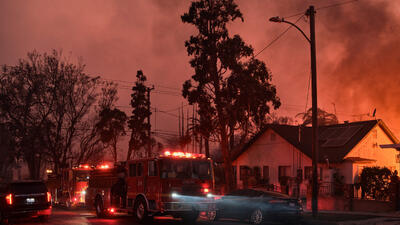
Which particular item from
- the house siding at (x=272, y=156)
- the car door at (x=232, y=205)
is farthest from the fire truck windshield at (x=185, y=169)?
the house siding at (x=272, y=156)

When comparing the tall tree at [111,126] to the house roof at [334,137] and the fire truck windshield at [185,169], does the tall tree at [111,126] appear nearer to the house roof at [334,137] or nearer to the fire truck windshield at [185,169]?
the house roof at [334,137]

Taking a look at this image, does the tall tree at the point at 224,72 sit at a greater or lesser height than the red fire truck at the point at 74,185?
greater

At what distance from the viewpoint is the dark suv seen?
1871cm

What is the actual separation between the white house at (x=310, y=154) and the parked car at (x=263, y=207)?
10904 millimetres

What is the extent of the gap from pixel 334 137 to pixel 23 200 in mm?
22679

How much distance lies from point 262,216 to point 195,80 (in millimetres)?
17215

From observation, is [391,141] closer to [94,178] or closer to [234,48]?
[234,48]

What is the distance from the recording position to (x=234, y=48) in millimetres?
33156

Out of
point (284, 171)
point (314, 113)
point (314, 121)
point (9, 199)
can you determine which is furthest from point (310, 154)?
point (9, 199)

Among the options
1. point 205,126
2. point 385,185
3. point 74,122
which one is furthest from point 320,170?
point 74,122

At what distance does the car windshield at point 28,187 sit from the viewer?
1914 cm

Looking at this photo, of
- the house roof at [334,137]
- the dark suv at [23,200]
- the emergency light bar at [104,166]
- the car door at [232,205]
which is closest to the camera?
the dark suv at [23,200]

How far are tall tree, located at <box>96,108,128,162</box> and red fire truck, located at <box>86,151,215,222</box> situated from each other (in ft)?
82.4

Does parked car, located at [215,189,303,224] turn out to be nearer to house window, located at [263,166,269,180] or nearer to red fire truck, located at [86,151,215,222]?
red fire truck, located at [86,151,215,222]
